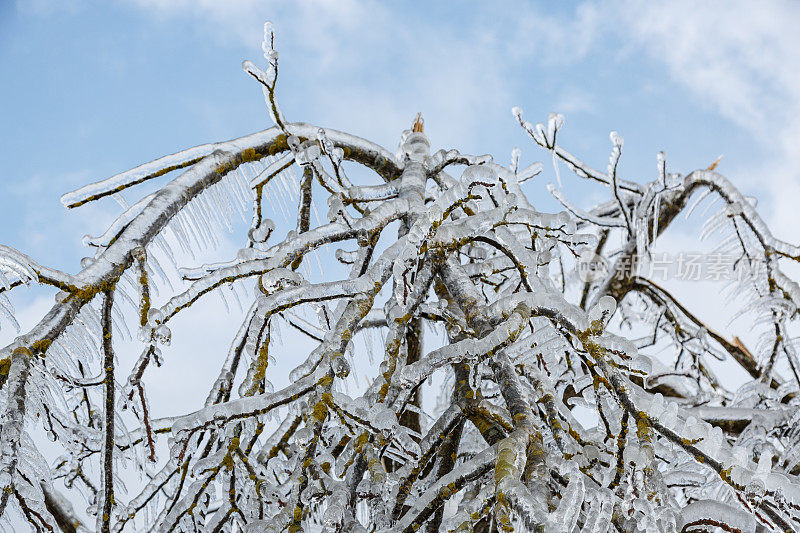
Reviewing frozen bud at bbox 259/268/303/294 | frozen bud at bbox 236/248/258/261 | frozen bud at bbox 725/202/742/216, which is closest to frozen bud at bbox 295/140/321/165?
frozen bud at bbox 236/248/258/261

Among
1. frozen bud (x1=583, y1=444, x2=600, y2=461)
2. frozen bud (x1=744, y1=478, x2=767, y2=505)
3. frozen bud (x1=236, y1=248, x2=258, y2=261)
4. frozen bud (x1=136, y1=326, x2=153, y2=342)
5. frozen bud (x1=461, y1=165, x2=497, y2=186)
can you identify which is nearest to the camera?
frozen bud (x1=744, y1=478, x2=767, y2=505)

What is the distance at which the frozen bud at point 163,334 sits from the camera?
135cm

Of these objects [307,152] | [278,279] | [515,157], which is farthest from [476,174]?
[515,157]

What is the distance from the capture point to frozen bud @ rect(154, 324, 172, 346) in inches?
53.1

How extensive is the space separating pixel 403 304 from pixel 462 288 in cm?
21

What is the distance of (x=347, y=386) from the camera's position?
1.82 meters

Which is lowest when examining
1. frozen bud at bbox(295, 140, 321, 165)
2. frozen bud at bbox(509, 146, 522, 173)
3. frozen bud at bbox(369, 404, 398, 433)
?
frozen bud at bbox(369, 404, 398, 433)

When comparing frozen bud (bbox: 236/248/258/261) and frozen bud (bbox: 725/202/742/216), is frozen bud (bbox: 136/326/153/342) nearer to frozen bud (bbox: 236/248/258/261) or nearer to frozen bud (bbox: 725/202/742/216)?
frozen bud (bbox: 236/248/258/261)

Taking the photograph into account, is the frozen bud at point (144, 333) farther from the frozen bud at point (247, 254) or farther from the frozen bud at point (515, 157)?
the frozen bud at point (515, 157)

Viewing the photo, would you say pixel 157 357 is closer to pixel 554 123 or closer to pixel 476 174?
pixel 476 174

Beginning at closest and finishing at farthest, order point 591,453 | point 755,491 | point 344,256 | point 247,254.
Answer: point 755,491 → point 591,453 → point 247,254 → point 344,256

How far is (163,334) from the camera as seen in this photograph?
136 cm

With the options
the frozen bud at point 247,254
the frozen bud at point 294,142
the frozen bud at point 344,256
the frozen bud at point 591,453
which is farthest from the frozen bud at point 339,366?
the frozen bud at point 294,142

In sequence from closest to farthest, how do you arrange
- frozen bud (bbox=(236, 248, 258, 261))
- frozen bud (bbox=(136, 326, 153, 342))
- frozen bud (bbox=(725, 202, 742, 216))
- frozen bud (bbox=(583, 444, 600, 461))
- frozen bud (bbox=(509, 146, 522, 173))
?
frozen bud (bbox=(583, 444, 600, 461))
frozen bud (bbox=(136, 326, 153, 342))
frozen bud (bbox=(236, 248, 258, 261))
frozen bud (bbox=(725, 202, 742, 216))
frozen bud (bbox=(509, 146, 522, 173))
